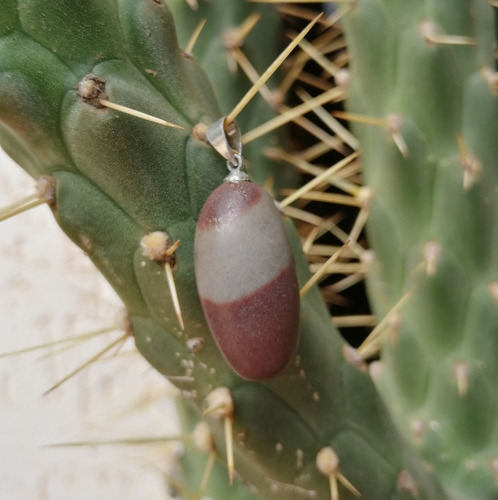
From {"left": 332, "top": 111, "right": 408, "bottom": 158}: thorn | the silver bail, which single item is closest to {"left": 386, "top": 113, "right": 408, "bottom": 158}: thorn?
{"left": 332, "top": 111, "right": 408, "bottom": 158}: thorn

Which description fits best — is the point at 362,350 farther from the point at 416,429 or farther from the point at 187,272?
the point at 187,272

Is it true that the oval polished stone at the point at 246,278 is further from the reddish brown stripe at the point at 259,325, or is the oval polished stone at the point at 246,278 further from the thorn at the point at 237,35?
the thorn at the point at 237,35

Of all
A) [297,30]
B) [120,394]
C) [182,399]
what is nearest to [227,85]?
[297,30]

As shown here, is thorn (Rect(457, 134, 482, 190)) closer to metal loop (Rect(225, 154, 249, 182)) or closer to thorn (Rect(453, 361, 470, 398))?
thorn (Rect(453, 361, 470, 398))

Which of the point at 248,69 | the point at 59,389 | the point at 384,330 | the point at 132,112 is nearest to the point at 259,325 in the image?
the point at 132,112

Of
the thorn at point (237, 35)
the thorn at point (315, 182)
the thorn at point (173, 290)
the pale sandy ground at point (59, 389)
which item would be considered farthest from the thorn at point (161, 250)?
the pale sandy ground at point (59, 389)

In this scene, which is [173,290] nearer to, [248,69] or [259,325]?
[259,325]

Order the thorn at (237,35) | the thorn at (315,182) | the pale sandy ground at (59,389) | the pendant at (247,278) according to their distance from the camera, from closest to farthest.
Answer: the pendant at (247,278) → the thorn at (315,182) → the thorn at (237,35) → the pale sandy ground at (59,389)
